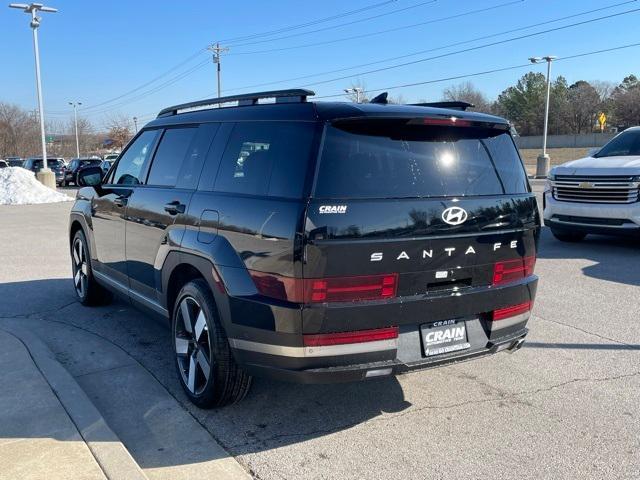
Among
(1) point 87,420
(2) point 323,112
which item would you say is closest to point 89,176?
(1) point 87,420

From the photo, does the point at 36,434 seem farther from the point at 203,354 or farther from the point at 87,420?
the point at 203,354

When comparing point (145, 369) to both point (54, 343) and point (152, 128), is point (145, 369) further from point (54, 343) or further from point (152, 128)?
point (152, 128)

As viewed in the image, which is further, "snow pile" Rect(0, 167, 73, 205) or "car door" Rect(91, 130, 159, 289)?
"snow pile" Rect(0, 167, 73, 205)

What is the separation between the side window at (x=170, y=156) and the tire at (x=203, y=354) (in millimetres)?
1030

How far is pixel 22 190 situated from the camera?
73.0 ft

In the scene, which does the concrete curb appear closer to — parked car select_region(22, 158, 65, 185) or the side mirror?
the side mirror

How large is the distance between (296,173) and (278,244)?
41cm

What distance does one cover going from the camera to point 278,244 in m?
3.18

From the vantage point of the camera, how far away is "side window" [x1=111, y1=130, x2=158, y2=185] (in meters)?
5.16

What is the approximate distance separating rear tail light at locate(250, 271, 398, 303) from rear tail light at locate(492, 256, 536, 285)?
2.70 ft

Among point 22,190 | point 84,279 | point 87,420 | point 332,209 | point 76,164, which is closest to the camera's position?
point 332,209

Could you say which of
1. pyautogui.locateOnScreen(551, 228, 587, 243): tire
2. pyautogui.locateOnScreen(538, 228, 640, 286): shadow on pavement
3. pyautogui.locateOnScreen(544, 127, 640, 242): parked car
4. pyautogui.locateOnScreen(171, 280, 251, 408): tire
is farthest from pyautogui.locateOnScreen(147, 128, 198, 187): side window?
pyautogui.locateOnScreen(551, 228, 587, 243): tire

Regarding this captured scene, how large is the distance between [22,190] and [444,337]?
2231 centimetres

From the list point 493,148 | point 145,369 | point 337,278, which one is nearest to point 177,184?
point 145,369
